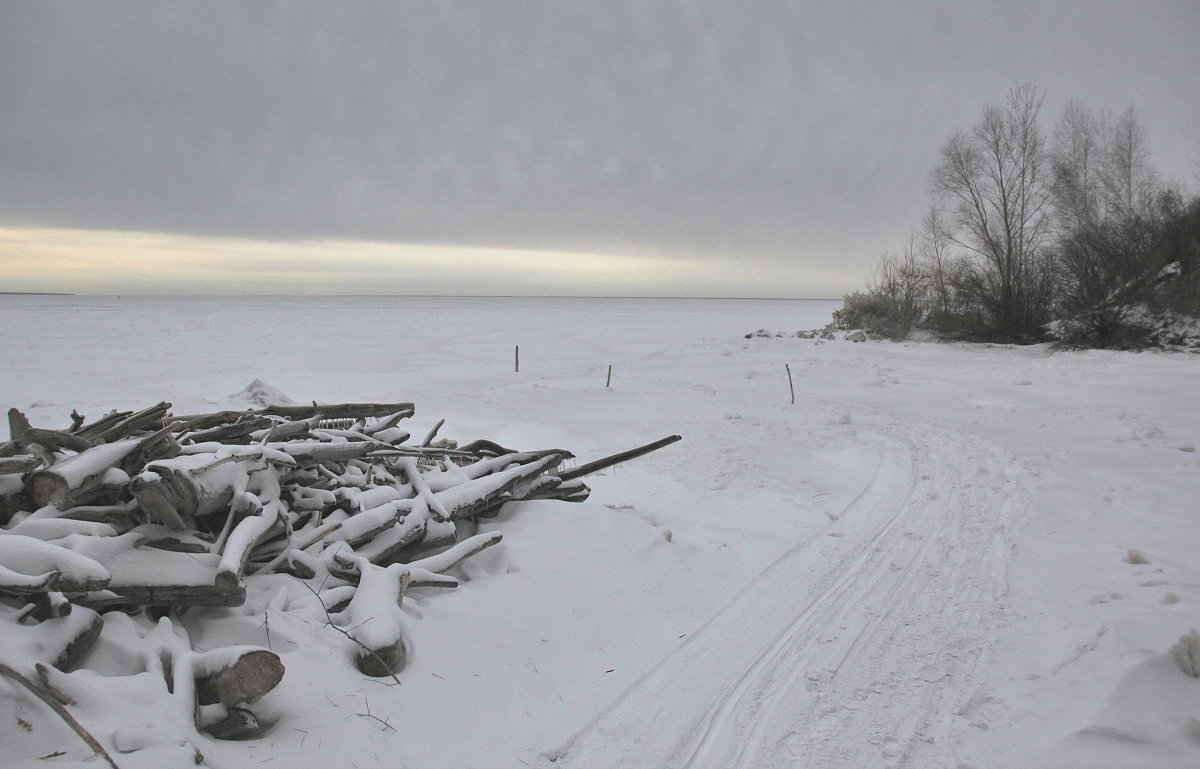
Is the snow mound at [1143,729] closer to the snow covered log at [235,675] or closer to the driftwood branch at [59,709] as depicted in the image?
the snow covered log at [235,675]

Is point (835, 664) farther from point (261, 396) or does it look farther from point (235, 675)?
point (261, 396)

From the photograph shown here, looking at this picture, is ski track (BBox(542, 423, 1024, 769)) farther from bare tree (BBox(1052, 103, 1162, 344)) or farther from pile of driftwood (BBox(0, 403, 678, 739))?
bare tree (BBox(1052, 103, 1162, 344))

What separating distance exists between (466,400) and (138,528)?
10.6 m

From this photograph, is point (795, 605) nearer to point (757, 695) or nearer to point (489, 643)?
point (757, 695)

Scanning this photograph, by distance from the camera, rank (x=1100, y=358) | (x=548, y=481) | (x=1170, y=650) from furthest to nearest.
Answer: (x=1100, y=358)
(x=548, y=481)
(x=1170, y=650)

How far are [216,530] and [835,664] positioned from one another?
3.53 m

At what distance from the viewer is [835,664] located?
342 cm

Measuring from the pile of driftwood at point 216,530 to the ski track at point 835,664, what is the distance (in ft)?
4.45

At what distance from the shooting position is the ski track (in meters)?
2.77

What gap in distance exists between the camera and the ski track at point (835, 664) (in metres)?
2.77

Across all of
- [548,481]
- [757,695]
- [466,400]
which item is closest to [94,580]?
[757,695]

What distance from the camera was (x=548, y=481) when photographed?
18.6ft

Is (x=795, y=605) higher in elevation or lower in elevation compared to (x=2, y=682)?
lower

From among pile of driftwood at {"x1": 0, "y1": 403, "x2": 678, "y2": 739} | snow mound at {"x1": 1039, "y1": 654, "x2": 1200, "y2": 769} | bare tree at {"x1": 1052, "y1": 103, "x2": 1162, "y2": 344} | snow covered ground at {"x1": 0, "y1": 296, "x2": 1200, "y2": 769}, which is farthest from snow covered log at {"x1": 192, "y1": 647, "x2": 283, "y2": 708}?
bare tree at {"x1": 1052, "y1": 103, "x2": 1162, "y2": 344}
